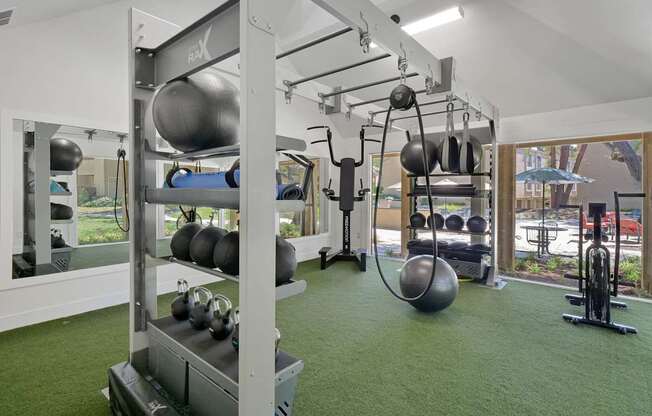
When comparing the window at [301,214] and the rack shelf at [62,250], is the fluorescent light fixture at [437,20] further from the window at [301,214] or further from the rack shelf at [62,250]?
the rack shelf at [62,250]

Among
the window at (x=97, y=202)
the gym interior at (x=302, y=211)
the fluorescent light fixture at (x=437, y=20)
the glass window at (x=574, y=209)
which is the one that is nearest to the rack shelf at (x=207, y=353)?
the gym interior at (x=302, y=211)

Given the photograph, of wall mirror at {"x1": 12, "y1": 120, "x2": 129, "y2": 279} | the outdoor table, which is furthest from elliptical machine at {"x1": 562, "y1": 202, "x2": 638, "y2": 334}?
wall mirror at {"x1": 12, "y1": 120, "x2": 129, "y2": 279}

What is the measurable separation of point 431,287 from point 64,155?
11.8 ft

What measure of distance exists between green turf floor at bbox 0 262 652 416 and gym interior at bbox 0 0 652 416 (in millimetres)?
18

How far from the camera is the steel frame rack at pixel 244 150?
1112 millimetres

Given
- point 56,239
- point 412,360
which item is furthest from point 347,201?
point 56,239

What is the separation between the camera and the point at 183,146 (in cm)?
166

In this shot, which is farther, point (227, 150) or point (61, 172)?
point (61, 172)

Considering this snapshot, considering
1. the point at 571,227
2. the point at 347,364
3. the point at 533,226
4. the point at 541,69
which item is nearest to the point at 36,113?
the point at 347,364

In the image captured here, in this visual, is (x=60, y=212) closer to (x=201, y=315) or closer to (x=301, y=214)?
(x=201, y=315)

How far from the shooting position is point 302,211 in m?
1.96

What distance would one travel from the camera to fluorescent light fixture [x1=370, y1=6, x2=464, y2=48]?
3.31 meters

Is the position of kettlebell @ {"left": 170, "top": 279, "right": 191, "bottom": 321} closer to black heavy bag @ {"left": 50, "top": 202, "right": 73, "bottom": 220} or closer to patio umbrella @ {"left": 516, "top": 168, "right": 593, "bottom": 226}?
black heavy bag @ {"left": 50, "top": 202, "right": 73, "bottom": 220}

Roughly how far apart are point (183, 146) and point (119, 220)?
2639 millimetres
